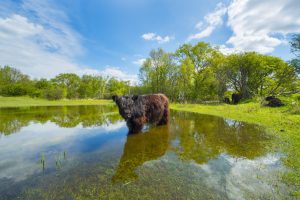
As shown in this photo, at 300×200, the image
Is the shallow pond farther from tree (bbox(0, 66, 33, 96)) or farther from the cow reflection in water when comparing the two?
tree (bbox(0, 66, 33, 96))

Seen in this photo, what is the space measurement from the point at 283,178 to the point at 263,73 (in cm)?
3173

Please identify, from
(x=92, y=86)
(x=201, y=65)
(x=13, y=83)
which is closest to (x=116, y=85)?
(x=92, y=86)

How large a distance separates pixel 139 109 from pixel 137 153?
276cm

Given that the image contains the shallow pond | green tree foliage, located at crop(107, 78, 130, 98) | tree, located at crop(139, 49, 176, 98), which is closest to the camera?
the shallow pond

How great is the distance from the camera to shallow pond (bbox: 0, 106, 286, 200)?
9.68 feet

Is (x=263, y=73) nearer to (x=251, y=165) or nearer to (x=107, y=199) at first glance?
(x=251, y=165)

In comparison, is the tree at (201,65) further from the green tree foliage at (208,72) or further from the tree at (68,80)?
the tree at (68,80)

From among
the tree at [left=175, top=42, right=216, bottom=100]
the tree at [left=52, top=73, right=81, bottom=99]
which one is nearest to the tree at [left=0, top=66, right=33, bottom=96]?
the tree at [left=52, top=73, right=81, bottom=99]

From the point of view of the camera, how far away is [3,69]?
53719mm

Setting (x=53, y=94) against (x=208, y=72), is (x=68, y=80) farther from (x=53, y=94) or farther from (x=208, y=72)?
(x=208, y=72)

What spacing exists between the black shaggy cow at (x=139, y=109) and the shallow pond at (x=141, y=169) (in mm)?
928

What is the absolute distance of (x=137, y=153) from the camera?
4.95m

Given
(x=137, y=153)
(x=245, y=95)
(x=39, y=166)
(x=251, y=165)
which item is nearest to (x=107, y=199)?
→ (x=137, y=153)

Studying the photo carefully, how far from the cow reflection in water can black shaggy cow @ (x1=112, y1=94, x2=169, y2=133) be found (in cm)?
66
